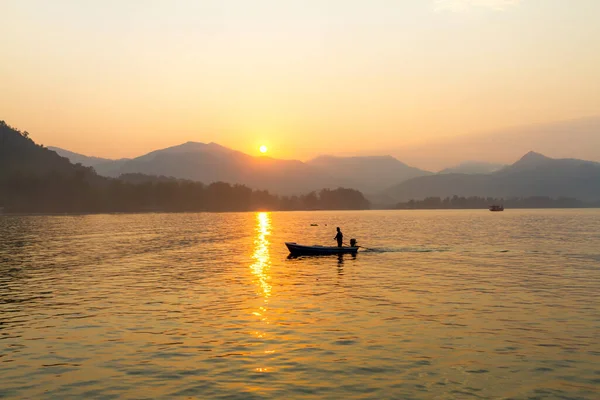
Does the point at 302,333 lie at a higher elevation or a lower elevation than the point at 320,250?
lower

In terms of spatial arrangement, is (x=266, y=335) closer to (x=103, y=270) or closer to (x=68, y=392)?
(x=68, y=392)

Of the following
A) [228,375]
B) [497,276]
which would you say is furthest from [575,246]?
[228,375]

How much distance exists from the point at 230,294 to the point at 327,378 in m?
23.0

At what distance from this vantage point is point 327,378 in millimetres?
22344

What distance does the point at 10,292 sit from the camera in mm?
45844

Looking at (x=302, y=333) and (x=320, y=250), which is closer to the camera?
(x=302, y=333)

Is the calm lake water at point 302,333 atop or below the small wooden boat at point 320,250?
below

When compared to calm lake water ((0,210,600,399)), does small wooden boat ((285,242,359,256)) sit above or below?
above

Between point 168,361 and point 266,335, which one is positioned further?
point 266,335

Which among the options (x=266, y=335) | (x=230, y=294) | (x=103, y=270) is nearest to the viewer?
(x=266, y=335)

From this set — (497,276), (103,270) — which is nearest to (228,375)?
(497,276)

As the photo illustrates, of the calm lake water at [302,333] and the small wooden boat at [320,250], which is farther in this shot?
the small wooden boat at [320,250]

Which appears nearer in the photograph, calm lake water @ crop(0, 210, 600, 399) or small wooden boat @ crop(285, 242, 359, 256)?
calm lake water @ crop(0, 210, 600, 399)

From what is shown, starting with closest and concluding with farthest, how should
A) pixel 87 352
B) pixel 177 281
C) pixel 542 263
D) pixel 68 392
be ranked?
pixel 68 392, pixel 87 352, pixel 177 281, pixel 542 263
